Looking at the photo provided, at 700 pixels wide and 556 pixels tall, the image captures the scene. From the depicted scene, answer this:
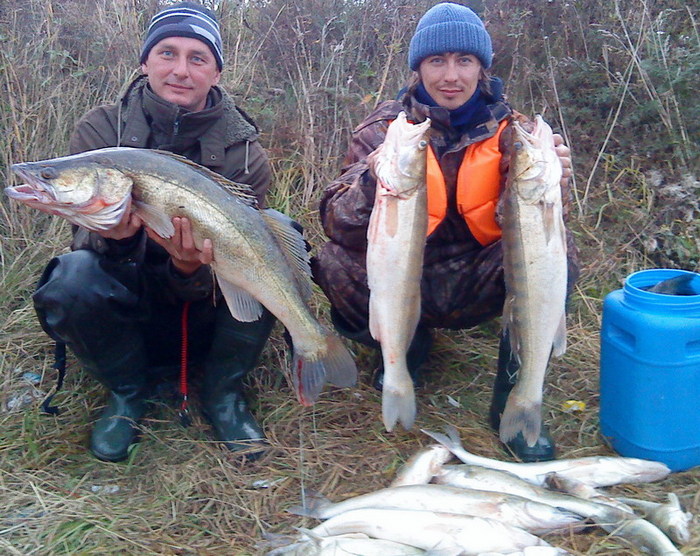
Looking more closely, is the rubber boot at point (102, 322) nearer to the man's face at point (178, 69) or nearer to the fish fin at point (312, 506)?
the man's face at point (178, 69)

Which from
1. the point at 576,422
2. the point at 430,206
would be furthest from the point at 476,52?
the point at 576,422

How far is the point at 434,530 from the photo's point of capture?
8.09 ft

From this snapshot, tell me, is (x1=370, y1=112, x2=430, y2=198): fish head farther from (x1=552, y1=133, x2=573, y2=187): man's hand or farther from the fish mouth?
the fish mouth

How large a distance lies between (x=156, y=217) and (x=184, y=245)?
0.18m

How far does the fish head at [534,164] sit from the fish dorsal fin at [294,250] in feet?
3.14

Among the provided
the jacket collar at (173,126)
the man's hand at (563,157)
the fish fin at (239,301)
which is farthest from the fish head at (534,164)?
the jacket collar at (173,126)

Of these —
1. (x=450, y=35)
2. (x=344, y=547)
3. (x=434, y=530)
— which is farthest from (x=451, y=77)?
(x=344, y=547)

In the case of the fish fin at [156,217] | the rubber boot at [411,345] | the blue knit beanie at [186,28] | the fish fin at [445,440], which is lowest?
the fish fin at [445,440]

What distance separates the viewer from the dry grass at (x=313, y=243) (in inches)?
111

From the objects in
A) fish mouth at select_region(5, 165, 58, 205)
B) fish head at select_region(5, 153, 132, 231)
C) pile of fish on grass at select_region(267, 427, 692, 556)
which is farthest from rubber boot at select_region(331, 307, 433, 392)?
fish mouth at select_region(5, 165, 58, 205)

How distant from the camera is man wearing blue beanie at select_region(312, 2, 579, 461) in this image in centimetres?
317

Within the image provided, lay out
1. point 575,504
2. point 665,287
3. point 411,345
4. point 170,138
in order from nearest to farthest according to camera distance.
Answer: point 575,504
point 665,287
point 170,138
point 411,345

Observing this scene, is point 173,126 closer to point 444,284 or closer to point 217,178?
point 217,178

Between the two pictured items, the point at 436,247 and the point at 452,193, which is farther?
the point at 436,247
